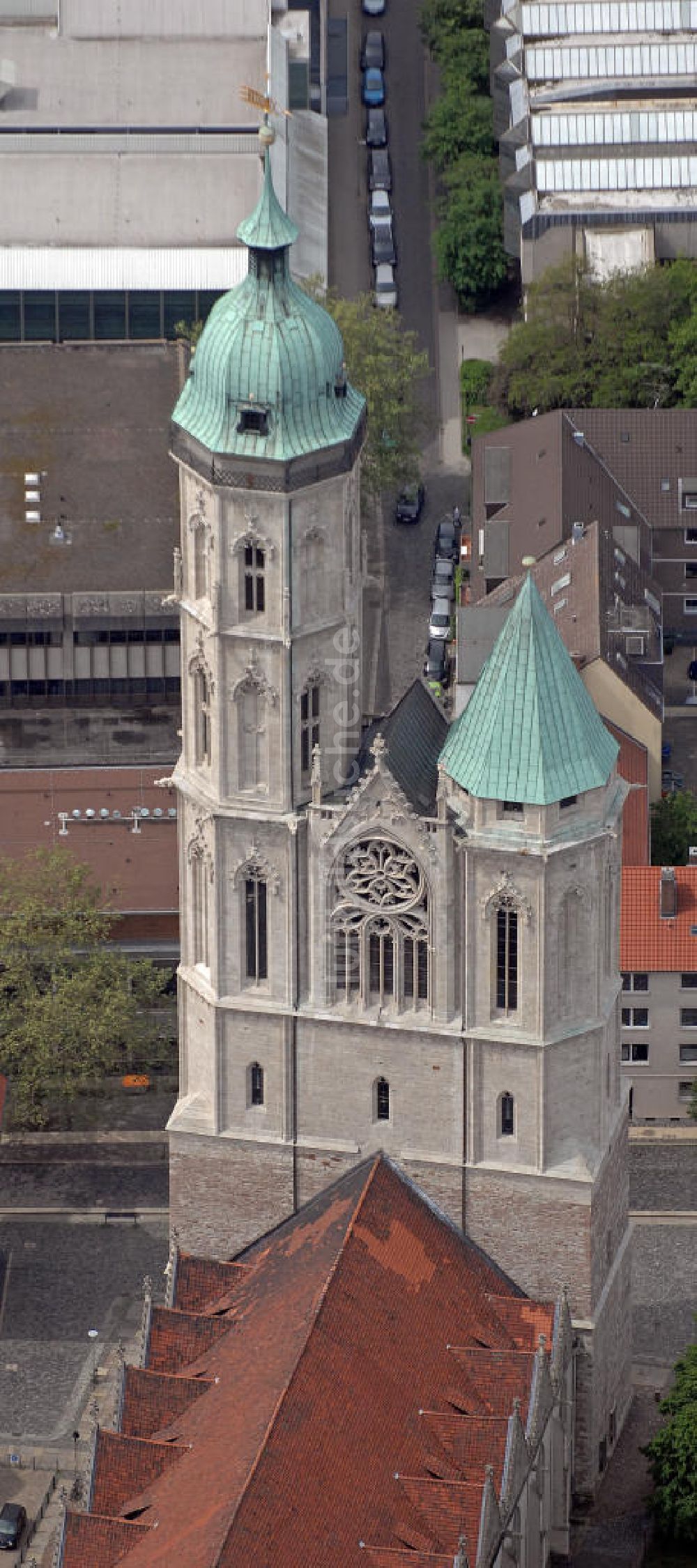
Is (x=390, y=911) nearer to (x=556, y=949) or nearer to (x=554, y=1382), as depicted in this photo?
(x=556, y=949)

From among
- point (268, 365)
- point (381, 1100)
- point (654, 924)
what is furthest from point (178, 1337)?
point (654, 924)

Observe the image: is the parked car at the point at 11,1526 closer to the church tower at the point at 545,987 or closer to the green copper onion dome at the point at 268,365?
the church tower at the point at 545,987

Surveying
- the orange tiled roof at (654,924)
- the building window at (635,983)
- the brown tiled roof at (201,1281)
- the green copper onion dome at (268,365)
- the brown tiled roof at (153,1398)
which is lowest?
the brown tiled roof at (153,1398)

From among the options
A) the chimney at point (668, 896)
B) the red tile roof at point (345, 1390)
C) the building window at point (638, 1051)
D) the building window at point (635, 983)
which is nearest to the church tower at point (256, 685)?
the red tile roof at point (345, 1390)

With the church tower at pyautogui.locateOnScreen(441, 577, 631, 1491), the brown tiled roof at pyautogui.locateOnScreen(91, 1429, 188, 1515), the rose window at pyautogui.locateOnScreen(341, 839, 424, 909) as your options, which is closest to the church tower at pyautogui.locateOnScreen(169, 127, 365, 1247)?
the rose window at pyautogui.locateOnScreen(341, 839, 424, 909)

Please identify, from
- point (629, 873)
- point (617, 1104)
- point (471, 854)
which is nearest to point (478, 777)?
point (471, 854)
